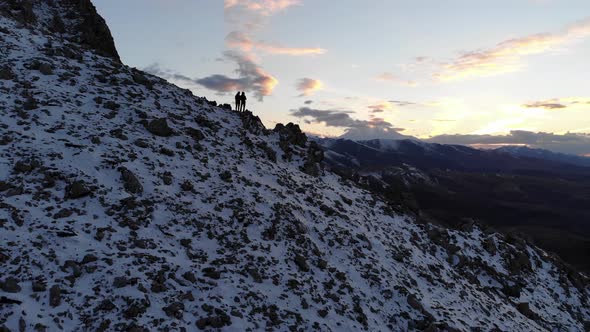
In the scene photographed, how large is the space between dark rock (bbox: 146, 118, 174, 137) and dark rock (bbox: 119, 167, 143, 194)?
6.44m

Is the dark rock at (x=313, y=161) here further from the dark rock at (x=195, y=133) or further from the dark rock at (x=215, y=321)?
the dark rock at (x=215, y=321)

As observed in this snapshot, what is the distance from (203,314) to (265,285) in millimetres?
3598

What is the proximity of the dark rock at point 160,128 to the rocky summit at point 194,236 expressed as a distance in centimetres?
12

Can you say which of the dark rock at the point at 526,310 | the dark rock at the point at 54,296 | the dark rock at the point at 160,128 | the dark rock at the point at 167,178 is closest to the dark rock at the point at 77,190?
the dark rock at the point at 167,178

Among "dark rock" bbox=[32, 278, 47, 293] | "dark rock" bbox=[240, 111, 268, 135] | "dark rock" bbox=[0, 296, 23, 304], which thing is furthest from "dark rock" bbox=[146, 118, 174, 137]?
"dark rock" bbox=[0, 296, 23, 304]

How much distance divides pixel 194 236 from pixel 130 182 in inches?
181

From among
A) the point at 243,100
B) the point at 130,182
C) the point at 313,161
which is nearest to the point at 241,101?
the point at 243,100

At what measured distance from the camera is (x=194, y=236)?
17547 millimetres

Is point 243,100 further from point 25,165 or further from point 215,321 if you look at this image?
point 215,321

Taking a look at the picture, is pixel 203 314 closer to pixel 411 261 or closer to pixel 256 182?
pixel 256 182

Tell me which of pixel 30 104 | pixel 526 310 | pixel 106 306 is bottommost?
pixel 526 310

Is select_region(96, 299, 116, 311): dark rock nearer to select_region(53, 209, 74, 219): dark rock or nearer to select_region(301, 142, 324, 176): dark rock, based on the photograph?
select_region(53, 209, 74, 219): dark rock

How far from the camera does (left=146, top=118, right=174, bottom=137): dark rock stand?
25000 millimetres

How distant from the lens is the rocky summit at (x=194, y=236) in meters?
13.0
